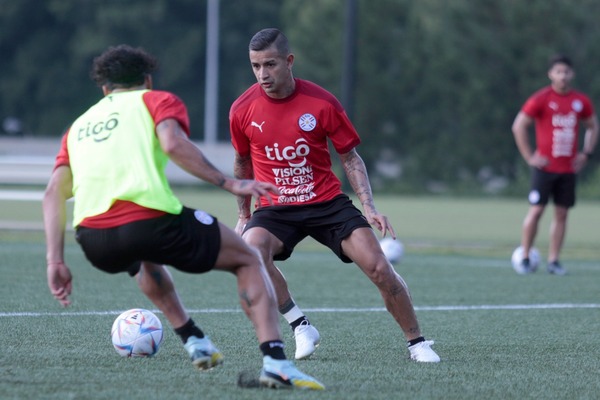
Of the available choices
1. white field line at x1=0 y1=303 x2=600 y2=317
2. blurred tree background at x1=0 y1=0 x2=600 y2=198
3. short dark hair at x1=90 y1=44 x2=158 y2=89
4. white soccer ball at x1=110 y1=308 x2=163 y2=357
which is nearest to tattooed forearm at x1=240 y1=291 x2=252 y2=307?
short dark hair at x1=90 y1=44 x2=158 y2=89

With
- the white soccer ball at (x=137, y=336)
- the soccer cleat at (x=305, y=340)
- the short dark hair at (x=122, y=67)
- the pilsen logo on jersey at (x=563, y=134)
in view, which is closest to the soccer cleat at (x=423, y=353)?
the soccer cleat at (x=305, y=340)

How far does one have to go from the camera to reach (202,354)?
5727 mm

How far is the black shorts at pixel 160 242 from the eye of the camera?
5250 mm

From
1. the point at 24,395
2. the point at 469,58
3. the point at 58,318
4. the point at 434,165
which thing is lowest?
the point at 434,165

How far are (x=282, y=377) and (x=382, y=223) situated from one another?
135 cm

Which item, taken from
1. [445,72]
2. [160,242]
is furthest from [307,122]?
[445,72]

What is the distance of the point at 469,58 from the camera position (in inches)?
1671

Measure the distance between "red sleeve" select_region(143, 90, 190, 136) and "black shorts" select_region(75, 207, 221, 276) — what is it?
415 mm

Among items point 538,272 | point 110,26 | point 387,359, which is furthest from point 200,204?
point 110,26

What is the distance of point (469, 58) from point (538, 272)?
30133mm

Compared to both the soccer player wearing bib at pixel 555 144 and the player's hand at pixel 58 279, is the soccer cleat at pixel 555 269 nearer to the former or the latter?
the soccer player wearing bib at pixel 555 144

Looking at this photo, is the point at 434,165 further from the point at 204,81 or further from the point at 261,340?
the point at 261,340

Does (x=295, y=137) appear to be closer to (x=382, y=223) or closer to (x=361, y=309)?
(x=382, y=223)

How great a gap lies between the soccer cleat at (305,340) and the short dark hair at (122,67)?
2.09 metres
